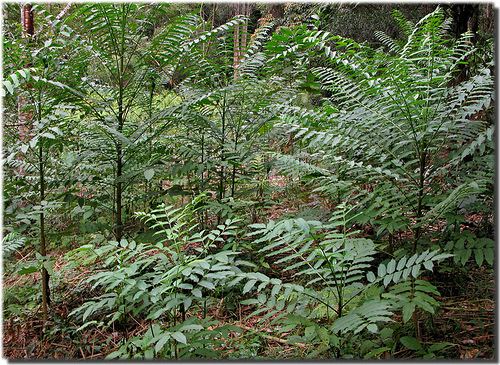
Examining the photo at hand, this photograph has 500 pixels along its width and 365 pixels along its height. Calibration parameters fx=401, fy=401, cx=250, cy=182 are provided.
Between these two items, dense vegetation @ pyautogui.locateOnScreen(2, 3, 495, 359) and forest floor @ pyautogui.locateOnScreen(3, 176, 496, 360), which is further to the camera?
forest floor @ pyautogui.locateOnScreen(3, 176, 496, 360)

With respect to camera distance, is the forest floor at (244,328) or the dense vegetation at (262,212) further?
the forest floor at (244,328)

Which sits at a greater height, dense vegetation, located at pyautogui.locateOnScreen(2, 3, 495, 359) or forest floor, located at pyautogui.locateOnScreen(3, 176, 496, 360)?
dense vegetation, located at pyautogui.locateOnScreen(2, 3, 495, 359)

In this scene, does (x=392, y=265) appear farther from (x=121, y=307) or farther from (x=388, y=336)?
(x=121, y=307)

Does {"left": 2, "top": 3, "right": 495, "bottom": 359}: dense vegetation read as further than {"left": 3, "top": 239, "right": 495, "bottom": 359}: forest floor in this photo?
No

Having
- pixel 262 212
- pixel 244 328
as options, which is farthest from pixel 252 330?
pixel 262 212

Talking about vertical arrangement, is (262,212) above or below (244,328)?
above

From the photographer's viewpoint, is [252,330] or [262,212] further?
[262,212]

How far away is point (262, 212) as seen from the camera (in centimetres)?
353

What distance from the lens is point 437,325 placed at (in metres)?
1.96

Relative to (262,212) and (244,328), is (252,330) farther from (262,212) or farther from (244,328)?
(262,212)

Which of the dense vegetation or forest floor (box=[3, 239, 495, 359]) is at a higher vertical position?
the dense vegetation

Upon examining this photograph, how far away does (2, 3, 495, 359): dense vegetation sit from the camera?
156 centimetres

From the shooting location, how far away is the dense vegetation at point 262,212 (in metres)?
1.56

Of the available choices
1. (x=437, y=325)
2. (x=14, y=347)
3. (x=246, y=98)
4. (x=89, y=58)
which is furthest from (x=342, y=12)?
(x=14, y=347)
